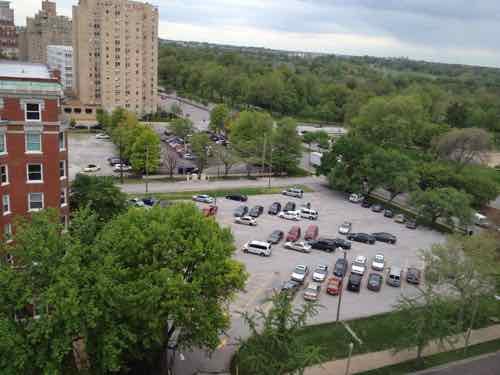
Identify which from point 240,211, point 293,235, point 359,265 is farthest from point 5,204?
point 359,265

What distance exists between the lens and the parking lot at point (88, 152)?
211 feet

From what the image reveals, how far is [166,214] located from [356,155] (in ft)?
132

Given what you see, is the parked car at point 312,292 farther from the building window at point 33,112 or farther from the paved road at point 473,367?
the building window at point 33,112

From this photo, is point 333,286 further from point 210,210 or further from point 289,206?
point 289,206

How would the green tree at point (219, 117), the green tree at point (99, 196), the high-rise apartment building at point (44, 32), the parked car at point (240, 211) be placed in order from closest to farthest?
1. the green tree at point (99, 196)
2. the parked car at point (240, 211)
3. the green tree at point (219, 117)
4. the high-rise apartment building at point (44, 32)

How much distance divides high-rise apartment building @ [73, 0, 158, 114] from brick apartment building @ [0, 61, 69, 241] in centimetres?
7742

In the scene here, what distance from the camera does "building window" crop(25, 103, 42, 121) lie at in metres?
24.6

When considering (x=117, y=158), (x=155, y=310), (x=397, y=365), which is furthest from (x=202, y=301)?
(x=117, y=158)

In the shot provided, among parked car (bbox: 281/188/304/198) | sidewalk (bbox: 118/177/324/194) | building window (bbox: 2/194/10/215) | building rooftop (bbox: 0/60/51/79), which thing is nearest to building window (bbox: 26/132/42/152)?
building window (bbox: 2/194/10/215)

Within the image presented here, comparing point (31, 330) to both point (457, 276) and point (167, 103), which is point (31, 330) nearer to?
point (457, 276)

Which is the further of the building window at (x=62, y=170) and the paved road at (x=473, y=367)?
the building window at (x=62, y=170)

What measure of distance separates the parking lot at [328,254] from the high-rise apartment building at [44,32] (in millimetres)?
120433

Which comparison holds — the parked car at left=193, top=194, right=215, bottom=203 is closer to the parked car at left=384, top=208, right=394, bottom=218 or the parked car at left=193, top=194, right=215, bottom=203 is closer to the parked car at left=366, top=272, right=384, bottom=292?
the parked car at left=384, top=208, right=394, bottom=218

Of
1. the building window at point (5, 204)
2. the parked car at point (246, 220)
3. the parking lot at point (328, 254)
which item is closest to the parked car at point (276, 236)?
the parking lot at point (328, 254)
